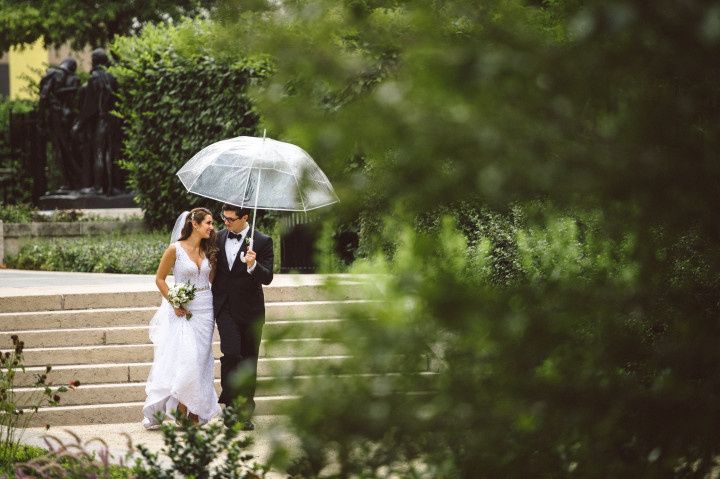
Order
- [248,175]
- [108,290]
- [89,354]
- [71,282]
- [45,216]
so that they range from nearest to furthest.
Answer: [248,175] → [89,354] → [108,290] → [71,282] → [45,216]

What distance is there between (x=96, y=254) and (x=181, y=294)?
7.62 meters

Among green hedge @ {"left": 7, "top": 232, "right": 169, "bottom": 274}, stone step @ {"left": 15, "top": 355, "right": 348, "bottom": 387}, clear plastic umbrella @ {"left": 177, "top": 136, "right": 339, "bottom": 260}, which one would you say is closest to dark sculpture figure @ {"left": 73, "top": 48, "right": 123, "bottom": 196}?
green hedge @ {"left": 7, "top": 232, "right": 169, "bottom": 274}

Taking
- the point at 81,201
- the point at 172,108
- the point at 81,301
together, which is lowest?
the point at 81,201

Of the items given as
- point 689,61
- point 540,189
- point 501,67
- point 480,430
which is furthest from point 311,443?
point 689,61

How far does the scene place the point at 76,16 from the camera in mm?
29969

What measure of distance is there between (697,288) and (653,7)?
185 cm

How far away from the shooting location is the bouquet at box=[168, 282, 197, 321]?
9.73 m

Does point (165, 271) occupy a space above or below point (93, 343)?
above

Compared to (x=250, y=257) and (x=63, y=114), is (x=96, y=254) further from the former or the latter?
(x=250, y=257)

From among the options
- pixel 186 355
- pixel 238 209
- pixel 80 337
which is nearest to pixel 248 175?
pixel 238 209

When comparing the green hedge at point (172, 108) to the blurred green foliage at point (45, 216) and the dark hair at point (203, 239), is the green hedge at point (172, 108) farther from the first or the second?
the dark hair at point (203, 239)

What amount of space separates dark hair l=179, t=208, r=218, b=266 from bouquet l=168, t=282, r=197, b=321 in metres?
0.27

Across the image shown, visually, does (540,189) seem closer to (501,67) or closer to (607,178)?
(607,178)

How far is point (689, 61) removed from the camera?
2.53m
